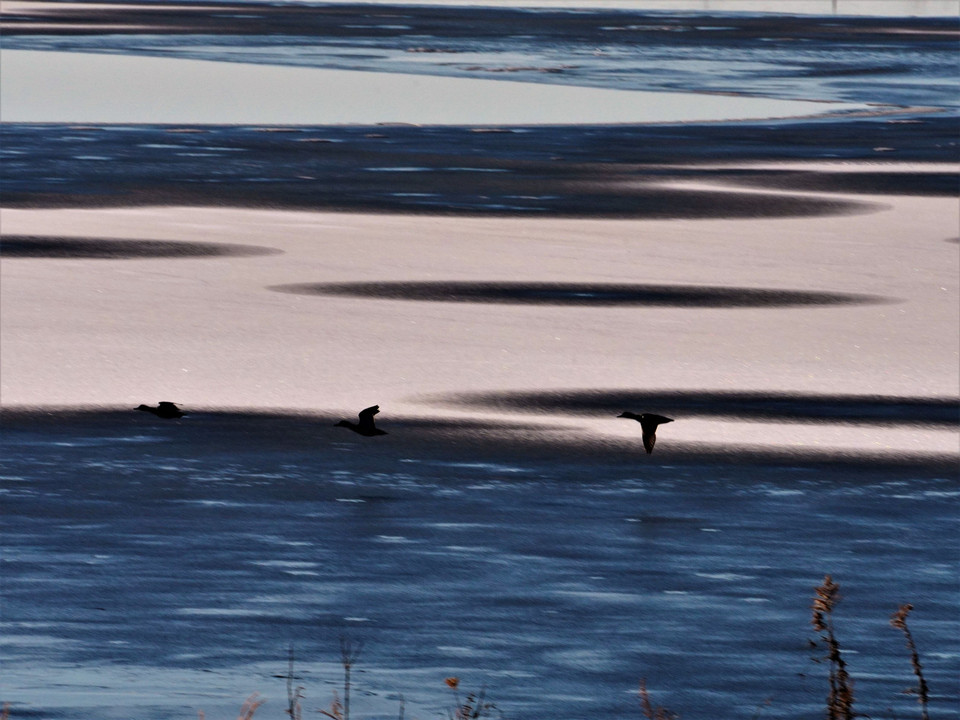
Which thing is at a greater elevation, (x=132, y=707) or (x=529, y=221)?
(x=132, y=707)

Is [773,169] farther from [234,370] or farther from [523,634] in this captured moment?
[523,634]

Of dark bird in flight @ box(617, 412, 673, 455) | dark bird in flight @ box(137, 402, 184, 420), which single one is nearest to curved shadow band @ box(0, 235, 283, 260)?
dark bird in flight @ box(137, 402, 184, 420)

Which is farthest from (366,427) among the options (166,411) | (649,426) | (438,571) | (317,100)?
(317,100)

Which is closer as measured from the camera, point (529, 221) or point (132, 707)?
point (132, 707)

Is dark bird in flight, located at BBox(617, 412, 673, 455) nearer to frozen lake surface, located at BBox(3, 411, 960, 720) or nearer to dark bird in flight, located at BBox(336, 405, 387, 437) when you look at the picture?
frozen lake surface, located at BBox(3, 411, 960, 720)

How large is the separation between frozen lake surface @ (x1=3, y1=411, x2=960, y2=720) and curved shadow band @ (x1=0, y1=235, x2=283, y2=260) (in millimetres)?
5174

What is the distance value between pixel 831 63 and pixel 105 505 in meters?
30.8

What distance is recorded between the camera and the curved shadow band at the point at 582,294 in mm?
13039

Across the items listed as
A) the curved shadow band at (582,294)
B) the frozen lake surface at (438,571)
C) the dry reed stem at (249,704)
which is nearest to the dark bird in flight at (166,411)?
the frozen lake surface at (438,571)

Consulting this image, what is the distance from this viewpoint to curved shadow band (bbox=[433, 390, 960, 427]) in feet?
32.2

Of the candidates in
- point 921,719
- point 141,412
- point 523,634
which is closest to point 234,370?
point 141,412

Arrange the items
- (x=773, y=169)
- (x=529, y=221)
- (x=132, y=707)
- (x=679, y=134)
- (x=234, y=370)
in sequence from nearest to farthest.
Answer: (x=132, y=707)
(x=234, y=370)
(x=529, y=221)
(x=773, y=169)
(x=679, y=134)

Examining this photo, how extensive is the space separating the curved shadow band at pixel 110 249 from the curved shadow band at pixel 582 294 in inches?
63.1

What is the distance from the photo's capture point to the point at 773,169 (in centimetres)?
2105
